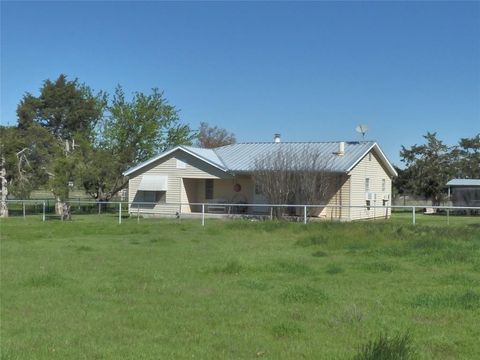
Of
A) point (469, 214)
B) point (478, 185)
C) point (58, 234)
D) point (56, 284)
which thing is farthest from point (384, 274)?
point (478, 185)

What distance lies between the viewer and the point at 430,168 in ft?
148

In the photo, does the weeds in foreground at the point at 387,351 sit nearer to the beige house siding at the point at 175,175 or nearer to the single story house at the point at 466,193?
the beige house siding at the point at 175,175

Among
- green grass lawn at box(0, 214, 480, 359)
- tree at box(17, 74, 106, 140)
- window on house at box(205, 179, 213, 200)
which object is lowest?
green grass lawn at box(0, 214, 480, 359)

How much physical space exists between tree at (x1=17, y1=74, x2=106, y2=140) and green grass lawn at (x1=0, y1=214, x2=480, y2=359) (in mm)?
47620

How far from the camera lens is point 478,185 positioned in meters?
39.0

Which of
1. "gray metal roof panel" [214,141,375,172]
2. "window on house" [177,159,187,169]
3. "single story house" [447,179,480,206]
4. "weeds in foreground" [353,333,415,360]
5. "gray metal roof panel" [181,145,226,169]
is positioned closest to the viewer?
"weeds in foreground" [353,333,415,360]

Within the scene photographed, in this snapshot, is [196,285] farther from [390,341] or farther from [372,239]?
[372,239]

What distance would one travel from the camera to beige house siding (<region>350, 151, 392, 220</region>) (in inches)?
1222

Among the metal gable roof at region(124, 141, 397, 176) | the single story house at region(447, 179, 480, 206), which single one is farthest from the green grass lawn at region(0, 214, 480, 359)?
the single story house at region(447, 179, 480, 206)

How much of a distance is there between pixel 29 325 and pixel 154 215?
84.8 feet

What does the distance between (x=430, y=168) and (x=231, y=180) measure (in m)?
19.1

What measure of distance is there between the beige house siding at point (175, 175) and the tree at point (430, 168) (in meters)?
19.6

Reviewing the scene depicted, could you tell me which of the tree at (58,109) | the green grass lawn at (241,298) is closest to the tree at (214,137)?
the tree at (58,109)

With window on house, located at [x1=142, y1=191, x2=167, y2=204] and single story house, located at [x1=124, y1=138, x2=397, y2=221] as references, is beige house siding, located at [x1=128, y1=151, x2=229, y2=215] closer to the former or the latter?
single story house, located at [x1=124, y1=138, x2=397, y2=221]
